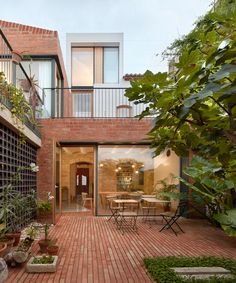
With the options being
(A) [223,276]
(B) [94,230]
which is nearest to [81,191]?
(B) [94,230]

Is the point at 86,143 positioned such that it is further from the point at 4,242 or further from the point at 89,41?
the point at 89,41

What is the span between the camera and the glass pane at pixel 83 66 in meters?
17.1

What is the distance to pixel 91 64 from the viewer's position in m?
17.2

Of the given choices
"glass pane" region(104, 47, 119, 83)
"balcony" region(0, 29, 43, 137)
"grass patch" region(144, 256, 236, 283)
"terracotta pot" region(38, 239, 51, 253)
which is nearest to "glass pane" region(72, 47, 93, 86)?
"glass pane" region(104, 47, 119, 83)

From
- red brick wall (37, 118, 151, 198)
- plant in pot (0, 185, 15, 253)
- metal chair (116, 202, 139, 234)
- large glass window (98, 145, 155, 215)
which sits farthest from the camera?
large glass window (98, 145, 155, 215)

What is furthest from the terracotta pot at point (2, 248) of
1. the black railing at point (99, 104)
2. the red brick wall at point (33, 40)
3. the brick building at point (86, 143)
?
the red brick wall at point (33, 40)

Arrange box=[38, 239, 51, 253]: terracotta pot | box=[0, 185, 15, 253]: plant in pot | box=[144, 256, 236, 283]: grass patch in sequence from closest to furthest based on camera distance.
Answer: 1. box=[144, 256, 236, 283]: grass patch
2. box=[0, 185, 15, 253]: plant in pot
3. box=[38, 239, 51, 253]: terracotta pot

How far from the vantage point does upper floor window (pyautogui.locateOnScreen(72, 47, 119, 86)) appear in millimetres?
17141

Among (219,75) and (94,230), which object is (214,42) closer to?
(219,75)

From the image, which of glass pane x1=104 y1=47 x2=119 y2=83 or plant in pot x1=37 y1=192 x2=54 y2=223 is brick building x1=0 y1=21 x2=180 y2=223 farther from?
glass pane x1=104 y1=47 x2=119 y2=83

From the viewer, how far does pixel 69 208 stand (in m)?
12.0

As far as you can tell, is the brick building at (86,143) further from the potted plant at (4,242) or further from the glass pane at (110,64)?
the potted plant at (4,242)

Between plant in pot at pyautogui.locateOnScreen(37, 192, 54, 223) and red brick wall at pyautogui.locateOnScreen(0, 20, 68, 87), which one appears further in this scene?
red brick wall at pyautogui.locateOnScreen(0, 20, 68, 87)

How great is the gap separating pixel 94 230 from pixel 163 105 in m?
7.19
